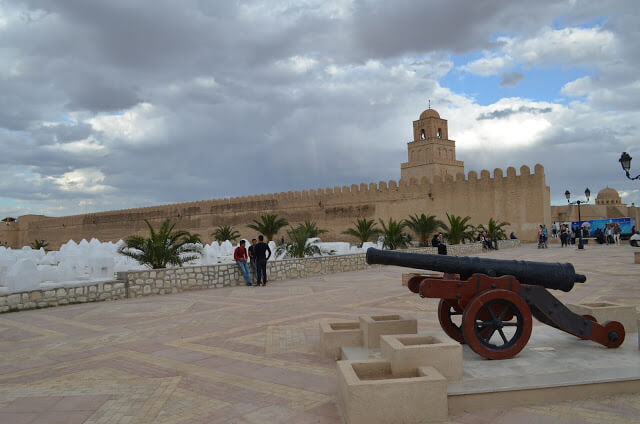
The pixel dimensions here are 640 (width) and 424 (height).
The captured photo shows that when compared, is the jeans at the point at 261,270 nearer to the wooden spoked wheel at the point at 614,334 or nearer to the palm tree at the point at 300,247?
the palm tree at the point at 300,247

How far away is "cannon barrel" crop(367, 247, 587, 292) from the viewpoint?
3.60 metres

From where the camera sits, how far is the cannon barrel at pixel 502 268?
360cm

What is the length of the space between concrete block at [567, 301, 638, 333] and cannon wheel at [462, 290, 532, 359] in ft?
3.62

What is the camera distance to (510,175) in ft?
83.4

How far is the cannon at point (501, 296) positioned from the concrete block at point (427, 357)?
39 cm

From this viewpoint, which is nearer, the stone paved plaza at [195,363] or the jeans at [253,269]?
the stone paved plaza at [195,363]

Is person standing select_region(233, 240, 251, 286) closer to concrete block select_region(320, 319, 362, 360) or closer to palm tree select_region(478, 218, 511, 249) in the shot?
concrete block select_region(320, 319, 362, 360)

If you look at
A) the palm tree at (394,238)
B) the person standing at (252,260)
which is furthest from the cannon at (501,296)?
the palm tree at (394,238)

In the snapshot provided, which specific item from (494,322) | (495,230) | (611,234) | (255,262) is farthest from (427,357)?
(611,234)

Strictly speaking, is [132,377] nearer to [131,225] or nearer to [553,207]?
[553,207]

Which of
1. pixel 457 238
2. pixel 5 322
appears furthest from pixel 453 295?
pixel 457 238

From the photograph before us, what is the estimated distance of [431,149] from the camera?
131 ft

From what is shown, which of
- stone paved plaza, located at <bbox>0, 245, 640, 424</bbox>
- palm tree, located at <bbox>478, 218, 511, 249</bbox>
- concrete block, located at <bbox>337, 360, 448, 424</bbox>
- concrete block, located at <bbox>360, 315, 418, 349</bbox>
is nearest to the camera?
concrete block, located at <bbox>337, 360, 448, 424</bbox>

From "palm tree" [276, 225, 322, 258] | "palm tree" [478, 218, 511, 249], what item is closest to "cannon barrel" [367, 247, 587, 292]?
"palm tree" [276, 225, 322, 258]
